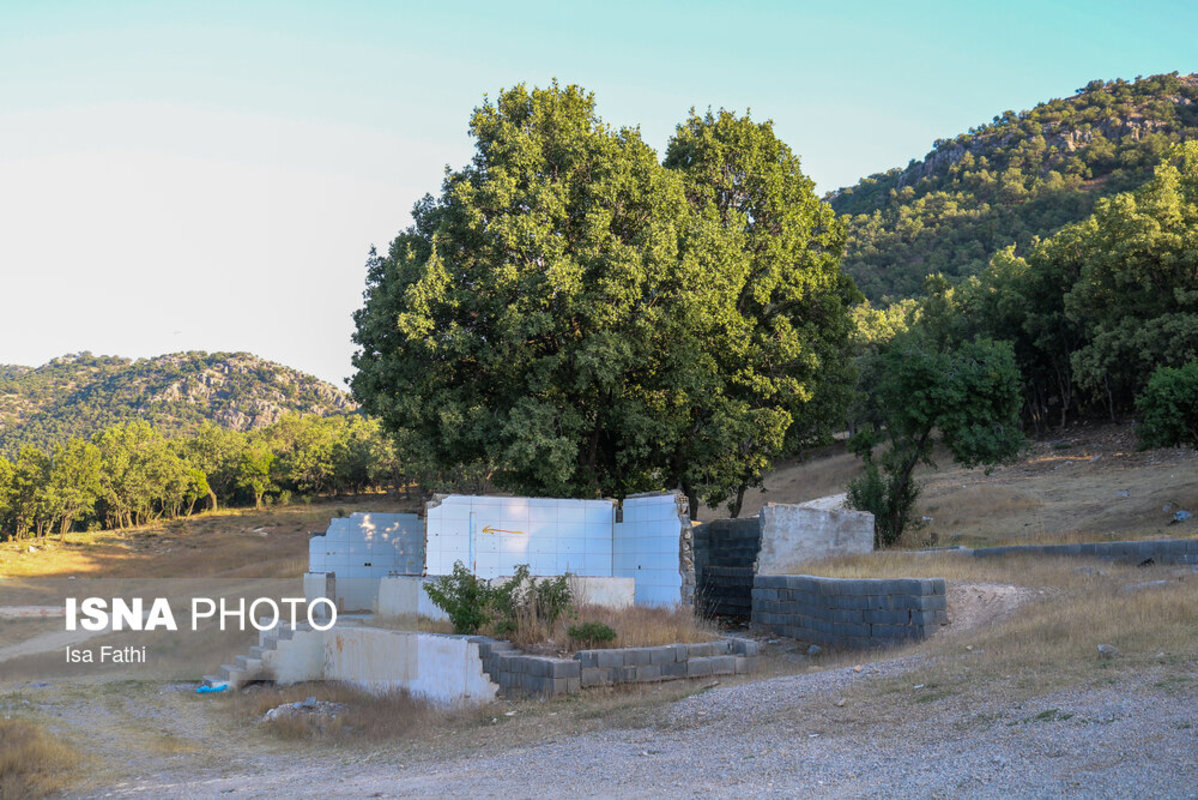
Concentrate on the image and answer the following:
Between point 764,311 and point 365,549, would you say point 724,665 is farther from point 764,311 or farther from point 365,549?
point 764,311

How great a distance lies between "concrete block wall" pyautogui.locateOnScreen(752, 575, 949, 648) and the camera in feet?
47.3

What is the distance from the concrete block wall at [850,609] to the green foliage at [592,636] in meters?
4.35

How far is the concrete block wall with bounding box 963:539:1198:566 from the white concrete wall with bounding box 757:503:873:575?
2.71m

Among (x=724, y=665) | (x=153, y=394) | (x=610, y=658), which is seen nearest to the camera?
(x=610, y=658)

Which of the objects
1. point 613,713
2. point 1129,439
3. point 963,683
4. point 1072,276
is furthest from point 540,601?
point 1072,276

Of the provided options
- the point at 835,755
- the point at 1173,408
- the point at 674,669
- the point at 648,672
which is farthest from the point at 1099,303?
the point at 835,755

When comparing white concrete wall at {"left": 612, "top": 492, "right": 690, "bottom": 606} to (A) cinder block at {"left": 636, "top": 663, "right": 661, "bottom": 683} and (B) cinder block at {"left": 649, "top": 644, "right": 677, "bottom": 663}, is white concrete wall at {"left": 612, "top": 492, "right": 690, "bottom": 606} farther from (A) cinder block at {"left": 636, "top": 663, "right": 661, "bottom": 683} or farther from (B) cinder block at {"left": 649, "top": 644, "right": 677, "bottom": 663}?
(A) cinder block at {"left": 636, "top": 663, "right": 661, "bottom": 683}

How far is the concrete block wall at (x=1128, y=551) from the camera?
15.4 metres

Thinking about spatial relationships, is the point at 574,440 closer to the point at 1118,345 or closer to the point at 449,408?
the point at 449,408

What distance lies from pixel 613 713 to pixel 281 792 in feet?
12.4

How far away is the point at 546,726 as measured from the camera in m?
11.2

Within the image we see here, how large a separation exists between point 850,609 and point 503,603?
18.4 feet

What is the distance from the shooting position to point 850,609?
15.5 metres

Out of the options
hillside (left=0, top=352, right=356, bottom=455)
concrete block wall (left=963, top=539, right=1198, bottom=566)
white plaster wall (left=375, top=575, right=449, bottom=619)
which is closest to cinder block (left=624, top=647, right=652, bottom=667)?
white plaster wall (left=375, top=575, right=449, bottom=619)
